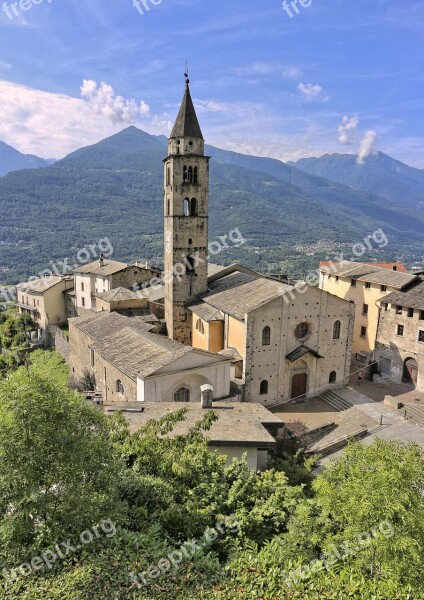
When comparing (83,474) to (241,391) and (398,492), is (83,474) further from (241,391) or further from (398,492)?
(241,391)

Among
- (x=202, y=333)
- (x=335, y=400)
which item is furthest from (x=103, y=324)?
(x=335, y=400)

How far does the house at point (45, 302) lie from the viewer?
57938mm

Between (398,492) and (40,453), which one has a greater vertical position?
(40,453)

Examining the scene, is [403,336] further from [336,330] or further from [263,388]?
[263,388]

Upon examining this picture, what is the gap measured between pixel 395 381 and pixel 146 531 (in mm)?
33053

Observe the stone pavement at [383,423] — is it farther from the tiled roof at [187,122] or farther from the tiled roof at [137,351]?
the tiled roof at [187,122]

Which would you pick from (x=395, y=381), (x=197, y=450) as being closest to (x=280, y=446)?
(x=197, y=450)

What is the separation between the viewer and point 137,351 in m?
27.8

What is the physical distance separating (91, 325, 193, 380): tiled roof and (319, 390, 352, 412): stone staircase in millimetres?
14259

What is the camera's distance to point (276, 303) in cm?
3184

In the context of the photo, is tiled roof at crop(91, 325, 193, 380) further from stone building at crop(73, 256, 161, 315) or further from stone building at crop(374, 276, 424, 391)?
stone building at crop(73, 256, 161, 315)

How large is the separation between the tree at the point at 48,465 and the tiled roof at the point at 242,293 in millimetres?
21797

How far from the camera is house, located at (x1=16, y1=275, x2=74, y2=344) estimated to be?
2281 inches

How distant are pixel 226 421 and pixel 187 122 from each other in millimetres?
28199
